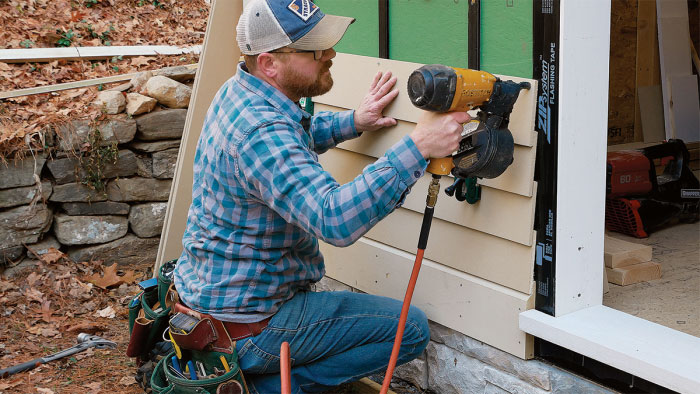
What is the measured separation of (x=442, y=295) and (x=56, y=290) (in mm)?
3005

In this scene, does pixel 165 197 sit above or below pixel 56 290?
above

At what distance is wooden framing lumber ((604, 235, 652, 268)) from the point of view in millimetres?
3467

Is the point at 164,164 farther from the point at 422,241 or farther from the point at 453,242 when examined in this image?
the point at 422,241

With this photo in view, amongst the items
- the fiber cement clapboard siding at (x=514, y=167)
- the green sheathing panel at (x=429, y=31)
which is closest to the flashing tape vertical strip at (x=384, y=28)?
the green sheathing panel at (x=429, y=31)

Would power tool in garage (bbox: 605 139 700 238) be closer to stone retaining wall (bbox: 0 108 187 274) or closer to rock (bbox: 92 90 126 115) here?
stone retaining wall (bbox: 0 108 187 274)

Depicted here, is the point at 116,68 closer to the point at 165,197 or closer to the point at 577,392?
the point at 165,197

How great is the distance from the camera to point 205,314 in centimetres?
288

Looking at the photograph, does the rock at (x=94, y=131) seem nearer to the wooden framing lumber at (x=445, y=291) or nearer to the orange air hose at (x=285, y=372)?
the wooden framing lumber at (x=445, y=291)

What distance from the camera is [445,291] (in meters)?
3.29

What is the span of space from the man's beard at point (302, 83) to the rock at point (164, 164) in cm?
294

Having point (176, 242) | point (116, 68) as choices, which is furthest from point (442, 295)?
point (116, 68)

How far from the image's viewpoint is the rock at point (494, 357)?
2926 millimetres

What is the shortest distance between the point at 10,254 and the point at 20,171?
1.96 ft

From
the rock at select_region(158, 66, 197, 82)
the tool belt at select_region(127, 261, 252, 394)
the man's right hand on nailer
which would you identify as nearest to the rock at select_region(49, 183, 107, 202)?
→ the rock at select_region(158, 66, 197, 82)
